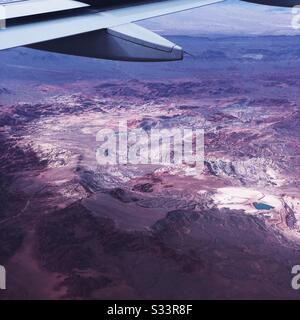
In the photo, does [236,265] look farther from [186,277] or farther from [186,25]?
[186,25]

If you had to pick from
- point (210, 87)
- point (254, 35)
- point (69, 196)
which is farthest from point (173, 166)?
point (254, 35)

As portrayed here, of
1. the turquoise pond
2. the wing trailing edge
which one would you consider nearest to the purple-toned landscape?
the turquoise pond

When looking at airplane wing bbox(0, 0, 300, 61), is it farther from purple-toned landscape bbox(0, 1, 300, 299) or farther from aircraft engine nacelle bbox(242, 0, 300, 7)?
purple-toned landscape bbox(0, 1, 300, 299)

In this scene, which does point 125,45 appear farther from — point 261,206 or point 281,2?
point 261,206

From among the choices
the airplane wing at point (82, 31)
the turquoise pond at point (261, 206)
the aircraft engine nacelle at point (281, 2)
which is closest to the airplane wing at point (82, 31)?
the airplane wing at point (82, 31)

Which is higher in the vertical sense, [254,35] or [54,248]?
[254,35]

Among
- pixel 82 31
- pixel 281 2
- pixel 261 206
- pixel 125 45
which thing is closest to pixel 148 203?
pixel 261 206
